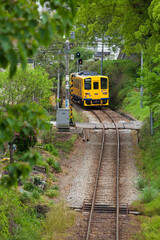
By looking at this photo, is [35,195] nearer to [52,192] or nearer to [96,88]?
[52,192]

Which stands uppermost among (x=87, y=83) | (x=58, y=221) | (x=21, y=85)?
(x=21, y=85)

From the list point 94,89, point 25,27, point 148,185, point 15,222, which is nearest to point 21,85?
point 148,185

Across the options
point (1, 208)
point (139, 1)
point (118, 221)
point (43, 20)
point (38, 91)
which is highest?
point (139, 1)

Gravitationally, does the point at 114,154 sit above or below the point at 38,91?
below

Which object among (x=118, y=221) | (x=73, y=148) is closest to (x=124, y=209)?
(x=118, y=221)

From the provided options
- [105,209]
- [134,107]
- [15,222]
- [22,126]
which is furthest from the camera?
[134,107]

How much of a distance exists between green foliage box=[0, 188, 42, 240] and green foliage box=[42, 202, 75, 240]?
0.82ft

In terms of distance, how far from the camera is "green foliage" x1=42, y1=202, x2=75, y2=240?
10164 mm

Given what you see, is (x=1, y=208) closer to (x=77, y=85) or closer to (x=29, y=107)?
(x=29, y=107)

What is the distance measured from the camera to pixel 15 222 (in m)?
9.84

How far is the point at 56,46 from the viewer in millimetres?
32656

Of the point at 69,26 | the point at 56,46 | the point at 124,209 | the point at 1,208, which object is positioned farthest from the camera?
the point at 56,46

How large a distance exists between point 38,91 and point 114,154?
185 inches

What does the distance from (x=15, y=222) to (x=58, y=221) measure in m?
1.37
